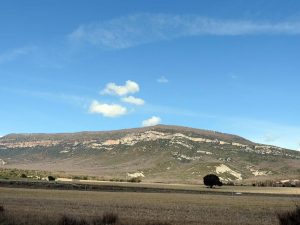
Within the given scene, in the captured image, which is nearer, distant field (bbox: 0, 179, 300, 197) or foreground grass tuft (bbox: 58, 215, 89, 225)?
foreground grass tuft (bbox: 58, 215, 89, 225)

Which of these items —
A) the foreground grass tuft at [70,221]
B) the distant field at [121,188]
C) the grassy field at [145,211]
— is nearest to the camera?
the foreground grass tuft at [70,221]

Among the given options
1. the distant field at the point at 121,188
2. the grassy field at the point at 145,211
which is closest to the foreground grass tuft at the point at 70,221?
the grassy field at the point at 145,211

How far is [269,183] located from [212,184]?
4100 centimetres

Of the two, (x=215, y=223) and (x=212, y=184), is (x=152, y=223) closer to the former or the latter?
(x=215, y=223)

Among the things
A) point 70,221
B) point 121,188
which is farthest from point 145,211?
point 121,188

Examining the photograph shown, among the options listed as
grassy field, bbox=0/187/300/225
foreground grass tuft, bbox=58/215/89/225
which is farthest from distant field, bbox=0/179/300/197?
foreground grass tuft, bbox=58/215/89/225

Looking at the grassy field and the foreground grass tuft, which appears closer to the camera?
the foreground grass tuft

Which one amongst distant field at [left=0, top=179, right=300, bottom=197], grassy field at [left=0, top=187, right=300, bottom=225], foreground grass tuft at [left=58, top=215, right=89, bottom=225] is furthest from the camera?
distant field at [left=0, top=179, right=300, bottom=197]

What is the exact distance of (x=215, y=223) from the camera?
1158 inches

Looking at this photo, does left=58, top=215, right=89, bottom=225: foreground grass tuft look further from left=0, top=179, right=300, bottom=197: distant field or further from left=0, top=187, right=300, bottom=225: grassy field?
left=0, top=179, right=300, bottom=197: distant field

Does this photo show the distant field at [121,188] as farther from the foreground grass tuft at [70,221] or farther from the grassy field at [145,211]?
the foreground grass tuft at [70,221]

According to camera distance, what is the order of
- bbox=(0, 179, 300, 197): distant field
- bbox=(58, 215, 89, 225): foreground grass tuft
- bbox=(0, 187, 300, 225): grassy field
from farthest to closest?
bbox=(0, 179, 300, 197): distant field → bbox=(0, 187, 300, 225): grassy field → bbox=(58, 215, 89, 225): foreground grass tuft

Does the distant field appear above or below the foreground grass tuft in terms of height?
above

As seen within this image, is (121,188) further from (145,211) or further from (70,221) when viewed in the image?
(70,221)
